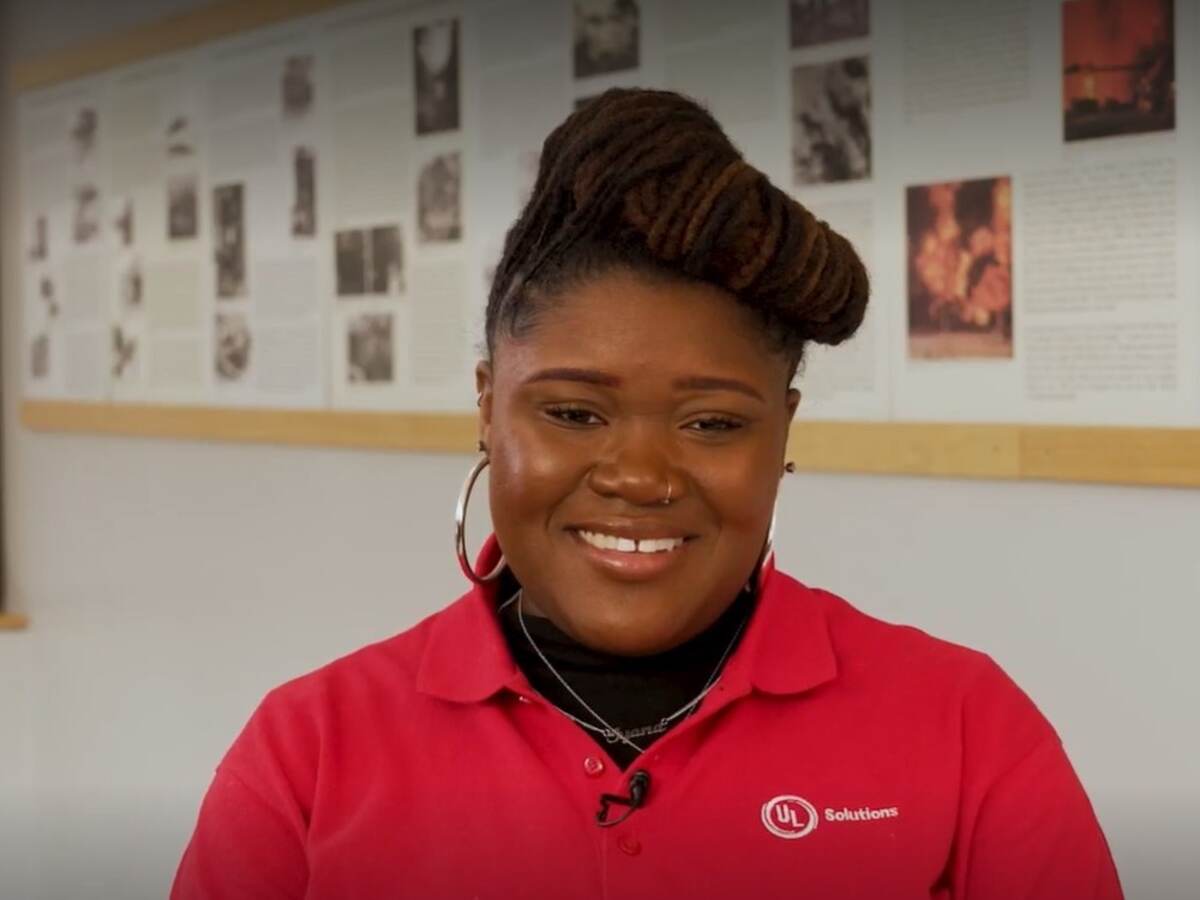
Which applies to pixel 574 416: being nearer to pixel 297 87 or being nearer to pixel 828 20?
pixel 828 20

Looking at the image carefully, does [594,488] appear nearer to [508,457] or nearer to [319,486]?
[508,457]

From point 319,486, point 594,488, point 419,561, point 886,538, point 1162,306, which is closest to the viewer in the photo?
point 594,488

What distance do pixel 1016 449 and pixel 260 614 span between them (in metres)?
1.16

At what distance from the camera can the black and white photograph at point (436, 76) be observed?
172cm

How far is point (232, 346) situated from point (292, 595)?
373 millimetres

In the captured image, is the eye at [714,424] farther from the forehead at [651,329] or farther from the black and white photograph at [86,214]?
the black and white photograph at [86,214]

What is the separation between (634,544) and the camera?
76 cm

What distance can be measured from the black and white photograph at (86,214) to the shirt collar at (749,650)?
1654 mm

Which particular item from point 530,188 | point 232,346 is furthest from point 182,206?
point 530,188

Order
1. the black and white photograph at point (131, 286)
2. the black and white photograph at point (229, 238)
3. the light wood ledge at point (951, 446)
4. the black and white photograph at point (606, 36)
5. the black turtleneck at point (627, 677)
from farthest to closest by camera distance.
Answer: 1. the black and white photograph at point (131, 286)
2. the black and white photograph at point (229, 238)
3. the black and white photograph at point (606, 36)
4. the light wood ledge at point (951, 446)
5. the black turtleneck at point (627, 677)

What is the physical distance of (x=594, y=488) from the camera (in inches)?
29.8

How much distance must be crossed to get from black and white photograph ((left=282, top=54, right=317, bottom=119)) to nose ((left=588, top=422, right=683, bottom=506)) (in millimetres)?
1283

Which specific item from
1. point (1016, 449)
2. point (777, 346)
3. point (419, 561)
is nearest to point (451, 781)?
point (777, 346)

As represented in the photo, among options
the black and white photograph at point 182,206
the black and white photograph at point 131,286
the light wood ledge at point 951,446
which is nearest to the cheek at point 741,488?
the light wood ledge at point 951,446
